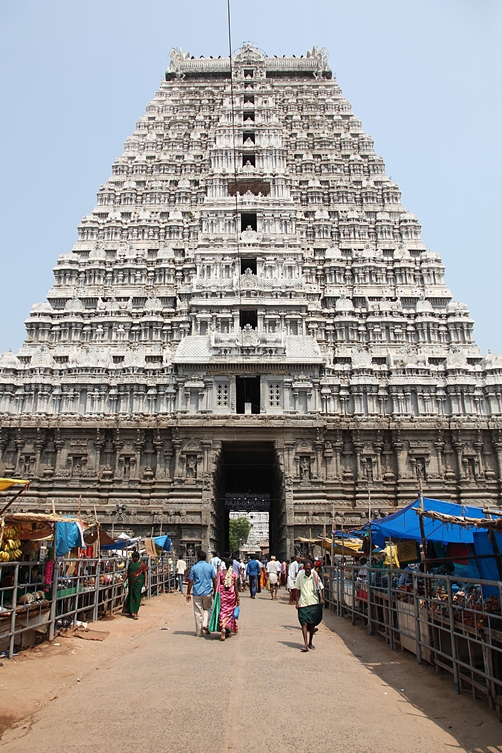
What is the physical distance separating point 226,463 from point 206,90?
3603cm

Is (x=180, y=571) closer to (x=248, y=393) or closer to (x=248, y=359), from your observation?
(x=248, y=359)

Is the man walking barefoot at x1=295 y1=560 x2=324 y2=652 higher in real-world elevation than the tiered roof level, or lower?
lower

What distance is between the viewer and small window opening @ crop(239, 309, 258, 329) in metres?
35.8

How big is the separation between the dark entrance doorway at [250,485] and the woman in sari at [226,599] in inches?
661

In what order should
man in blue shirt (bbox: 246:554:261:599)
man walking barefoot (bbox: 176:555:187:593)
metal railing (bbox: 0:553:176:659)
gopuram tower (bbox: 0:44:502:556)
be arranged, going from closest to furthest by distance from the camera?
metal railing (bbox: 0:553:176:659) → man in blue shirt (bbox: 246:554:261:599) → man walking barefoot (bbox: 176:555:187:593) → gopuram tower (bbox: 0:44:502:556)

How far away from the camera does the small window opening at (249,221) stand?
4031cm

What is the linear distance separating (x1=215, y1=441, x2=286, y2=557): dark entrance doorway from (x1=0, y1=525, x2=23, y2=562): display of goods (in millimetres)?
19736

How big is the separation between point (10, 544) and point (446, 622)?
7935 mm

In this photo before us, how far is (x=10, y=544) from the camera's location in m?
11.1

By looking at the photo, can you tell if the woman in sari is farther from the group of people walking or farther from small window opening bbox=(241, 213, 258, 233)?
small window opening bbox=(241, 213, 258, 233)

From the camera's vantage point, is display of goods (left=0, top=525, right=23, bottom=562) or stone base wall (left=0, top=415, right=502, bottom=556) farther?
stone base wall (left=0, top=415, right=502, bottom=556)

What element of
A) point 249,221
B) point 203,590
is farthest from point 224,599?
point 249,221

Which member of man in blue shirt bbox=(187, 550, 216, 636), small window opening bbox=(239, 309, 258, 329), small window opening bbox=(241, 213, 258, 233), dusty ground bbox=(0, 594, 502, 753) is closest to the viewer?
dusty ground bbox=(0, 594, 502, 753)

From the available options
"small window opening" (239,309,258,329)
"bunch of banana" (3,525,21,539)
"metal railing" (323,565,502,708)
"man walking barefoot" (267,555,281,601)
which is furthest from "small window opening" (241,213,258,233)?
"bunch of banana" (3,525,21,539)
